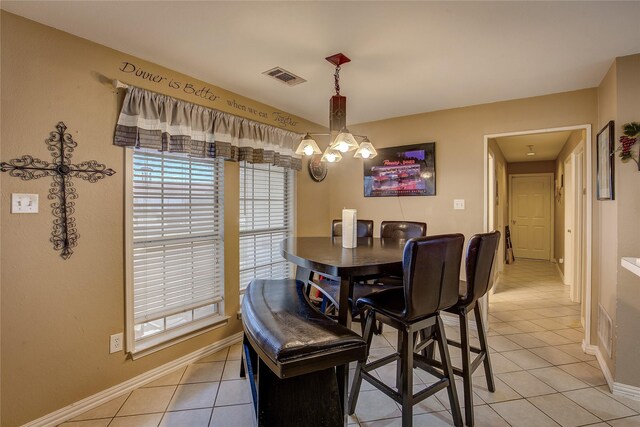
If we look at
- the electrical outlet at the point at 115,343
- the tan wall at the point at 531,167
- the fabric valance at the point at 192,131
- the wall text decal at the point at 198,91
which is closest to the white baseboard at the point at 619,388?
the fabric valance at the point at 192,131

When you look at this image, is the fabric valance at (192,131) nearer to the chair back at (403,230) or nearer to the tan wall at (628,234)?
the chair back at (403,230)

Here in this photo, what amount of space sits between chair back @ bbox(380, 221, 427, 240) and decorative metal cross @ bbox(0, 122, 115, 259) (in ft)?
7.92

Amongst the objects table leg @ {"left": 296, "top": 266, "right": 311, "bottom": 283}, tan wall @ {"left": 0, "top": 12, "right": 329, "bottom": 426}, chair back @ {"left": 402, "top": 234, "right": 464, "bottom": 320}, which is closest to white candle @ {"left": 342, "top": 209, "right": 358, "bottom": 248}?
table leg @ {"left": 296, "top": 266, "right": 311, "bottom": 283}

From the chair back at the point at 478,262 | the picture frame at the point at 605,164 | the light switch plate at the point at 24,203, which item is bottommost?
the chair back at the point at 478,262

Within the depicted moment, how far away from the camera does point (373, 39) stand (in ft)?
6.35

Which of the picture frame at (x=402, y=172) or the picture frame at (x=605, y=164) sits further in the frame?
the picture frame at (x=402, y=172)

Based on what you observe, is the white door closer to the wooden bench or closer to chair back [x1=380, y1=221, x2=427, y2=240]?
chair back [x1=380, y1=221, x2=427, y2=240]

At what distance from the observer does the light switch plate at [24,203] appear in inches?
65.4

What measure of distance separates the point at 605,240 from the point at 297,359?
103 inches

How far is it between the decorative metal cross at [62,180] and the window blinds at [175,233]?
14.5 inches

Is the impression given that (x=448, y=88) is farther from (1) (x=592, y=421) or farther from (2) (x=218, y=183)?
(1) (x=592, y=421)

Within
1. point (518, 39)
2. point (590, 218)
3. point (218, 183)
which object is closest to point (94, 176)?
point (218, 183)

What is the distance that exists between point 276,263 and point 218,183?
116cm

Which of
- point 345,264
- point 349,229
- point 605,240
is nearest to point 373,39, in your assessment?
point 349,229
